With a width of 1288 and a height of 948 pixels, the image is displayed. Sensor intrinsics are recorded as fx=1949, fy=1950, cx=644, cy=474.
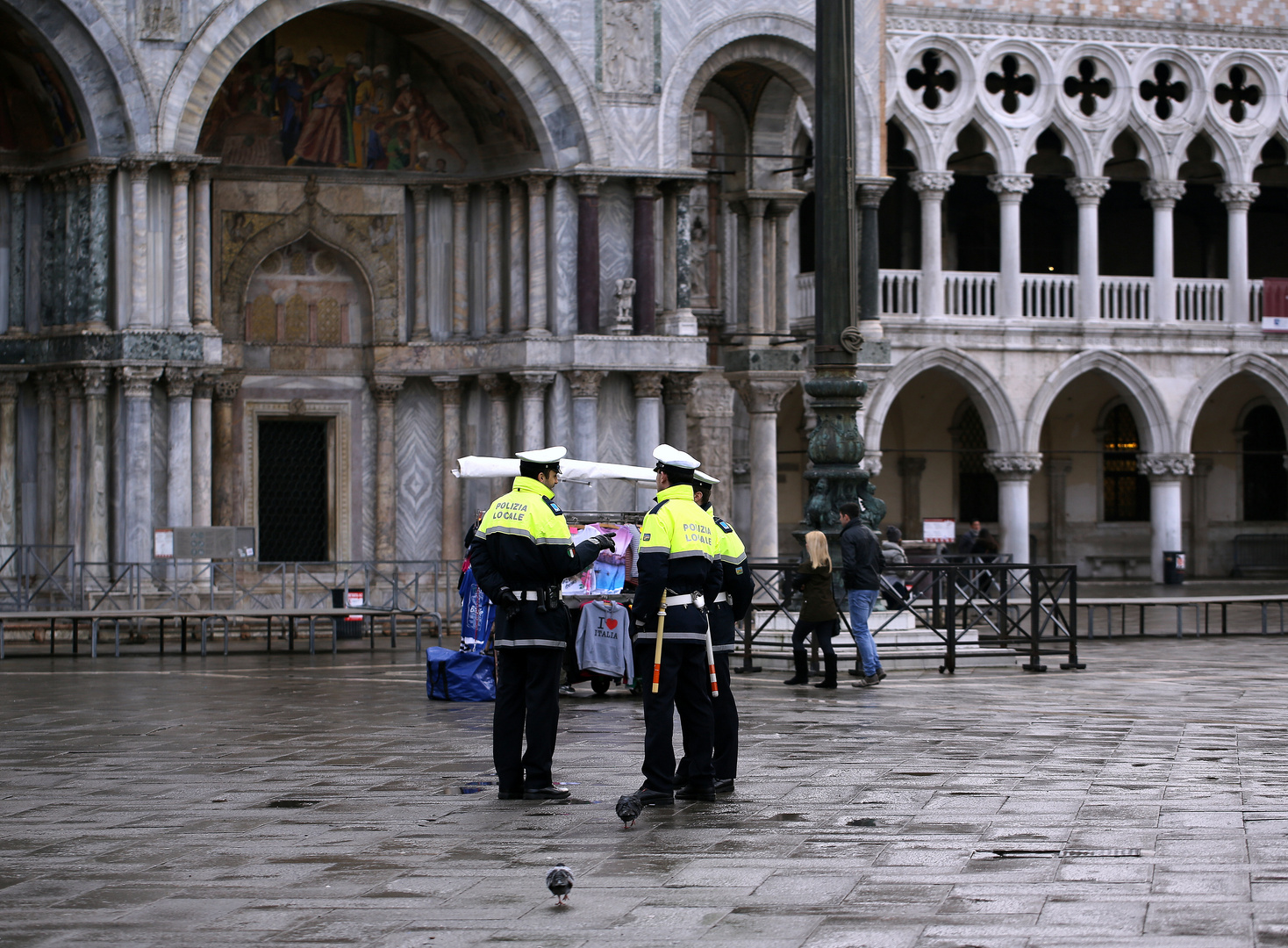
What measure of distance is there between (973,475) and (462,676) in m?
24.9

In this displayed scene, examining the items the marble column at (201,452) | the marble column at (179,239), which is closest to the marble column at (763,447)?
the marble column at (201,452)

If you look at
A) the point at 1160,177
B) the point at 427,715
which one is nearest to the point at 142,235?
the point at 427,715

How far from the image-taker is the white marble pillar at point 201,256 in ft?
73.1

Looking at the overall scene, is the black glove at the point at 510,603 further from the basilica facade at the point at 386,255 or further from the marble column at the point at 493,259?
the marble column at the point at 493,259

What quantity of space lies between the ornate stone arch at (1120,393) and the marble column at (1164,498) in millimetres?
268

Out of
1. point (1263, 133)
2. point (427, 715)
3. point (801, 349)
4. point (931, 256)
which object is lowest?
point (427, 715)

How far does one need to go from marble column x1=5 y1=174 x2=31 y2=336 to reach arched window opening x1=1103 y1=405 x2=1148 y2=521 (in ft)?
74.4

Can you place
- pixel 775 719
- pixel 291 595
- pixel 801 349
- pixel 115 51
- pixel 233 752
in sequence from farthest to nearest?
pixel 801 349 → pixel 291 595 → pixel 115 51 → pixel 775 719 → pixel 233 752

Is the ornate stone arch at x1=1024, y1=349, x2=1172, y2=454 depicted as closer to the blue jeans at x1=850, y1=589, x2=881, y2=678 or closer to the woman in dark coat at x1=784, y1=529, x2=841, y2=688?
the blue jeans at x1=850, y1=589, x2=881, y2=678

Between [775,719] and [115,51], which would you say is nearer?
[775,719]

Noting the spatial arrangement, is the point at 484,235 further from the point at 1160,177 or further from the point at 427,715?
the point at 1160,177

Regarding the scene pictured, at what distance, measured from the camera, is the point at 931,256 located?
33.2 meters

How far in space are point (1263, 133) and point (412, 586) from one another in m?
18.9

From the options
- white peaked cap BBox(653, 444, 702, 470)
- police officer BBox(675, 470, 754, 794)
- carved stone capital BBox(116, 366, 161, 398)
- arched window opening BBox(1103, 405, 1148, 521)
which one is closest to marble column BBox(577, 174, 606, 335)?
carved stone capital BBox(116, 366, 161, 398)
